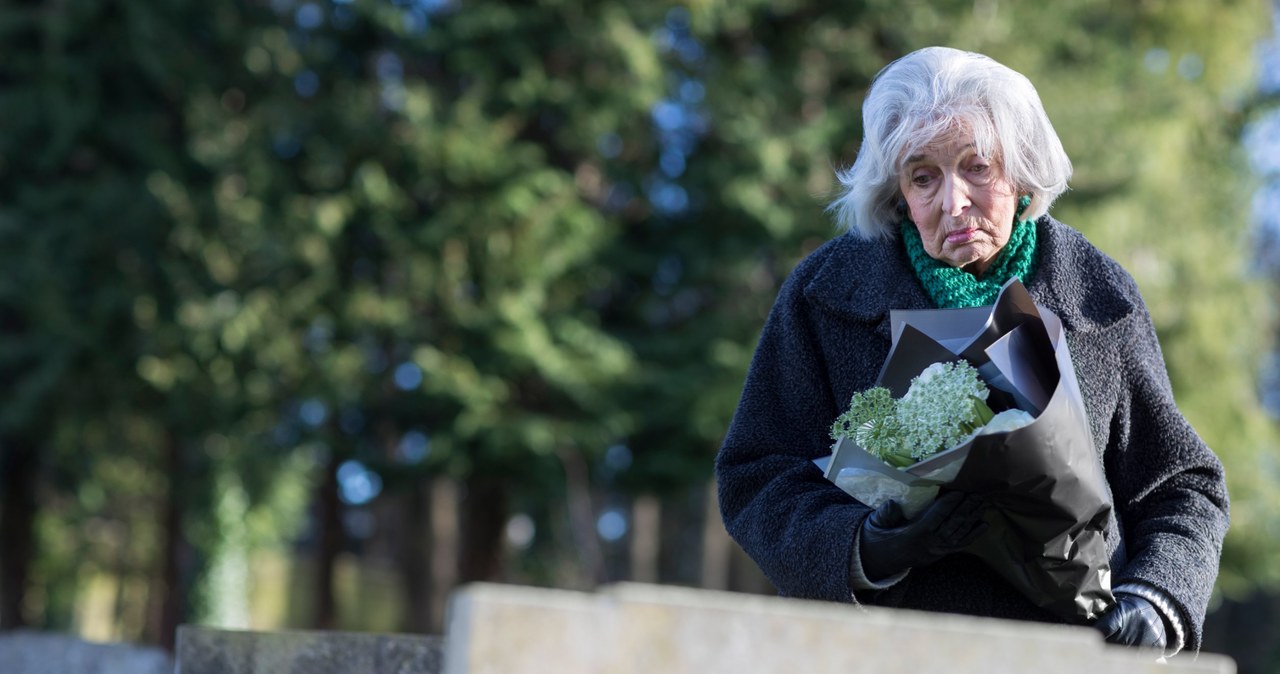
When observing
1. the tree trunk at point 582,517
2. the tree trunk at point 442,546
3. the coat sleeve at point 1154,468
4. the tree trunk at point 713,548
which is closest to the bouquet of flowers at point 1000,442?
the coat sleeve at point 1154,468

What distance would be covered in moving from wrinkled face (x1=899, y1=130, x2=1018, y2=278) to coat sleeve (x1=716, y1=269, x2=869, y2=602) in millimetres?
270

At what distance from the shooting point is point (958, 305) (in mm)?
2445

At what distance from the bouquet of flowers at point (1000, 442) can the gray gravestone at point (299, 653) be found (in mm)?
1342

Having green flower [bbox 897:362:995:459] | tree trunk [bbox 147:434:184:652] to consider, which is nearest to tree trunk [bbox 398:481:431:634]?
tree trunk [bbox 147:434:184:652]

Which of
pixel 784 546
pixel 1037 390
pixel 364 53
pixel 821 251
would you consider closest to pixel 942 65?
pixel 821 251

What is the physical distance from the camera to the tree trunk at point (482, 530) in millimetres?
12469

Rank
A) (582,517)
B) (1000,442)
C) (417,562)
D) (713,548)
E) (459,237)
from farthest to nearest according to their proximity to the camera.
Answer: (713,548)
(417,562)
(582,517)
(459,237)
(1000,442)

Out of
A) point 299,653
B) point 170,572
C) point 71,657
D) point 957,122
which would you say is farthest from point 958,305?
point 170,572

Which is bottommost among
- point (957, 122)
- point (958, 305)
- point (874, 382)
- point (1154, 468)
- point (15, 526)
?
point (15, 526)

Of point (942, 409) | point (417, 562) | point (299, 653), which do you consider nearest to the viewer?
point (942, 409)

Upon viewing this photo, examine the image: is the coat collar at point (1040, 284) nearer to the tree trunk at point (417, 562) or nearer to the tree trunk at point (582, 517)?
the tree trunk at point (582, 517)

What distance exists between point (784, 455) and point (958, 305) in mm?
379

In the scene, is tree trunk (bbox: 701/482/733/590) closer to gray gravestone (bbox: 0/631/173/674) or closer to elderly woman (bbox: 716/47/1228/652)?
gray gravestone (bbox: 0/631/173/674)

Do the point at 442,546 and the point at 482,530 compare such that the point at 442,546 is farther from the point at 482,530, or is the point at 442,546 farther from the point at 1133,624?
the point at 1133,624
